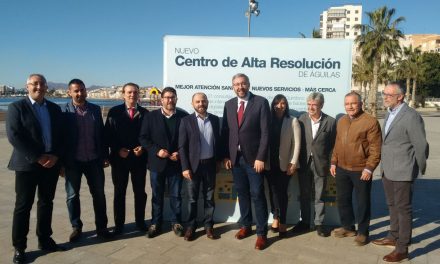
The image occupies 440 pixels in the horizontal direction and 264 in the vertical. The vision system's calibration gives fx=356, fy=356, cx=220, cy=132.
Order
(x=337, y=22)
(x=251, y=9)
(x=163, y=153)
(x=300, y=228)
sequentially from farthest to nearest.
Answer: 1. (x=337, y=22)
2. (x=251, y=9)
3. (x=300, y=228)
4. (x=163, y=153)

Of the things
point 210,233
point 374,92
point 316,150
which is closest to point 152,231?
point 210,233

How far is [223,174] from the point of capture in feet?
17.1

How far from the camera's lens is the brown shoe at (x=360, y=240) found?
448cm

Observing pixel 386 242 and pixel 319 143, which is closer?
pixel 386 242

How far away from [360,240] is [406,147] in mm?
1341

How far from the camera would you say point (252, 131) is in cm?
430

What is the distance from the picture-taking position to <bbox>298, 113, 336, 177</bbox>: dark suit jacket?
4.67 m

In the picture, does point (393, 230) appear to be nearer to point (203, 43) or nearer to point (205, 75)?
point (205, 75)

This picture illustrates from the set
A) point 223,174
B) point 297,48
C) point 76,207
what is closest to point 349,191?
point 223,174

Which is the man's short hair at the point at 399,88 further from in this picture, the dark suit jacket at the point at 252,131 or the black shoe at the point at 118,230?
the black shoe at the point at 118,230

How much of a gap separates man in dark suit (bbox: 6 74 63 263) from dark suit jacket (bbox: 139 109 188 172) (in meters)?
0.99

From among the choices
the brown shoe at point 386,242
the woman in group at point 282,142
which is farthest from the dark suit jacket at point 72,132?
the brown shoe at point 386,242

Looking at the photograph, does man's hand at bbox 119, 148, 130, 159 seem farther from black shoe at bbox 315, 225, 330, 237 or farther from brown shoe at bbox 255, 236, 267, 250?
black shoe at bbox 315, 225, 330, 237

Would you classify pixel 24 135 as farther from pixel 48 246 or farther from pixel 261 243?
pixel 261 243
